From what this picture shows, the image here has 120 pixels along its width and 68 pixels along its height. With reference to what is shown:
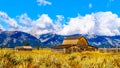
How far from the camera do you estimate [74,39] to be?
11506 cm

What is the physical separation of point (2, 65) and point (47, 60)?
3754 mm

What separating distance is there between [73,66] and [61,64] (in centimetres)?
119

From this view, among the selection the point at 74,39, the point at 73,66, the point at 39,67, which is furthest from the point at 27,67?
the point at 74,39

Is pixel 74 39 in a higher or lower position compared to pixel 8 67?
higher

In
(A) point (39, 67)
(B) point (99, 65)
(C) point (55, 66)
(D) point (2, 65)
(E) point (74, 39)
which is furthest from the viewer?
(E) point (74, 39)

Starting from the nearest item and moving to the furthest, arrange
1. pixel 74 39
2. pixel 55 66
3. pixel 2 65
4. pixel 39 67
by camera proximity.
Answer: pixel 2 65 < pixel 39 67 < pixel 55 66 < pixel 74 39

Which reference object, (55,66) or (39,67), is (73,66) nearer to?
(55,66)

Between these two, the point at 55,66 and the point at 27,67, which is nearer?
the point at 27,67

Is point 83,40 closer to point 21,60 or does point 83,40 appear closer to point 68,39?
point 68,39

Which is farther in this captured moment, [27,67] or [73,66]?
[73,66]

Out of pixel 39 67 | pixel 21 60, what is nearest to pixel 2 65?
pixel 39 67

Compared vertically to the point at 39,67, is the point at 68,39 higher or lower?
higher

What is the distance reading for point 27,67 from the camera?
14.5m

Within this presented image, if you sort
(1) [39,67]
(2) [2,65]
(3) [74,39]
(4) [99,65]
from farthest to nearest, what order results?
(3) [74,39] < (4) [99,65] < (1) [39,67] < (2) [2,65]
